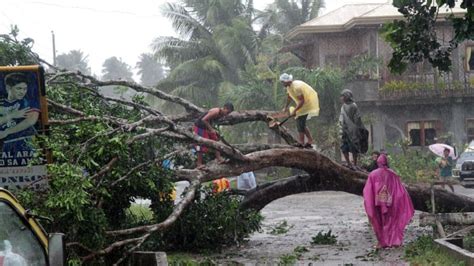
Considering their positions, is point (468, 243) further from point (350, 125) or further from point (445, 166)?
point (445, 166)

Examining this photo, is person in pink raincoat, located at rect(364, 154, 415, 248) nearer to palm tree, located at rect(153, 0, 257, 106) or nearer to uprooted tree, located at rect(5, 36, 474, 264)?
uprooted tree, located at rect(5, 36, 474, 264)

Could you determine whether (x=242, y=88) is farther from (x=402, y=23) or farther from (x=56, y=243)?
(x=56, y=243)

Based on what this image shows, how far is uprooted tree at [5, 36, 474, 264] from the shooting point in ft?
29.5

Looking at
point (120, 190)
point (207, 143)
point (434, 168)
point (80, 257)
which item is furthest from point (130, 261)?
point (434, 168)

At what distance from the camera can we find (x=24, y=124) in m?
8.96

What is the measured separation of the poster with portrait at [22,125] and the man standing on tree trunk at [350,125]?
7.93m

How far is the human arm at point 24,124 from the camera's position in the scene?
351 inches

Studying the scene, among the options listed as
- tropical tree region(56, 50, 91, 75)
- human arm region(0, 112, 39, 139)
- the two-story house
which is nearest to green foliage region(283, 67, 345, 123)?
the two-story house

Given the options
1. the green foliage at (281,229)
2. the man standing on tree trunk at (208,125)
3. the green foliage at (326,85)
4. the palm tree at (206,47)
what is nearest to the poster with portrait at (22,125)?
the man standing on tree trunk at (208,125)

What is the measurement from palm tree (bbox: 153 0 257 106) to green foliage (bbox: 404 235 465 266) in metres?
26.1

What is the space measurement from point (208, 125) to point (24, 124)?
16.6 feet

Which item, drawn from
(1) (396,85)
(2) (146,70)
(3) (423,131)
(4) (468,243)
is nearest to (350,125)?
(4) (468,243)

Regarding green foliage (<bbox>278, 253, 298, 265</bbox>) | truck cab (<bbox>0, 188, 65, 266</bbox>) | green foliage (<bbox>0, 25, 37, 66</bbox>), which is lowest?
green foliage (<bbox>278, 253, 298, 265</bbox>)

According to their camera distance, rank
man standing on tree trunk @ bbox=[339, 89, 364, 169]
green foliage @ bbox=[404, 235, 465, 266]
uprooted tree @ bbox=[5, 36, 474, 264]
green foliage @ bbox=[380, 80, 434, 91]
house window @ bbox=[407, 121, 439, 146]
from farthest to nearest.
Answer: house window @ bbox=[407, 121, 439, 146], green foliage @ bbox=[380, 80, 434, 91], man standing on tree trunk @ bbox=[339, 89, 364, 169], green foliage @ bbox=[404, 235, 465, 266], uprooted tree @ bbox=[5, 36, 474, 264]
